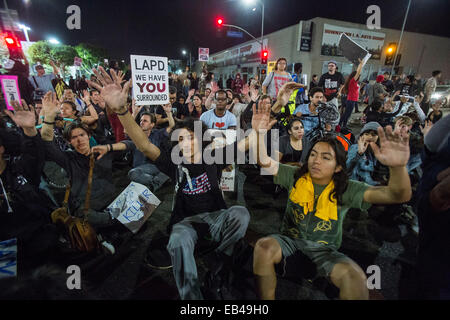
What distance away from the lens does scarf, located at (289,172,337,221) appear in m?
1.93

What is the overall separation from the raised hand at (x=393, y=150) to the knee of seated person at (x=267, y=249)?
108cm

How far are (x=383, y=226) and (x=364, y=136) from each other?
1.40m

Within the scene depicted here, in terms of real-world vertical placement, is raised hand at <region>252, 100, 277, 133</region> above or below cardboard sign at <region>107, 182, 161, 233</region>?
above

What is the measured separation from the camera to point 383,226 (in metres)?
3.27

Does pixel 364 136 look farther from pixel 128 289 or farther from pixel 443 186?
pixel 128 289

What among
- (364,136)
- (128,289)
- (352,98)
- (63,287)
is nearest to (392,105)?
(352,98)

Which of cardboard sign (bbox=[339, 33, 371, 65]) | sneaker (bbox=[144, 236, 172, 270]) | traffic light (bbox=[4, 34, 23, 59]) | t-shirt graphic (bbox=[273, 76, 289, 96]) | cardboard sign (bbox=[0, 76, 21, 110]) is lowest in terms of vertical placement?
sneaker (bbox=[144, 236, 172, 270])

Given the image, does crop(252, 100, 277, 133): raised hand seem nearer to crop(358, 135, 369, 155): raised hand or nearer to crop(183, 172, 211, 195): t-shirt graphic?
crop(183, 172, 211, 195): t-shirt graphic

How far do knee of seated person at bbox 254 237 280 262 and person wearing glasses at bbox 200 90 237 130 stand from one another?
10.5ft

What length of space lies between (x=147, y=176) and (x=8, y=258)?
1749mm

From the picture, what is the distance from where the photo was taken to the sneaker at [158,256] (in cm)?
247

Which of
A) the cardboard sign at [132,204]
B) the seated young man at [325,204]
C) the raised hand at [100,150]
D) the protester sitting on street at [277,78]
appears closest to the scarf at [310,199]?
the seated young man at [325,204]

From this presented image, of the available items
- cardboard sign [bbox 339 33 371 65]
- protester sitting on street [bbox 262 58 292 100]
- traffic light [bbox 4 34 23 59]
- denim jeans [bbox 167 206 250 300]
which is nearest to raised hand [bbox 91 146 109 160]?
denim jeans [bbox 167 206 250 300]

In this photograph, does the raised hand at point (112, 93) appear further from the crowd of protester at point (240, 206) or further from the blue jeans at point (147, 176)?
the blue jeans at point (147, 176)
